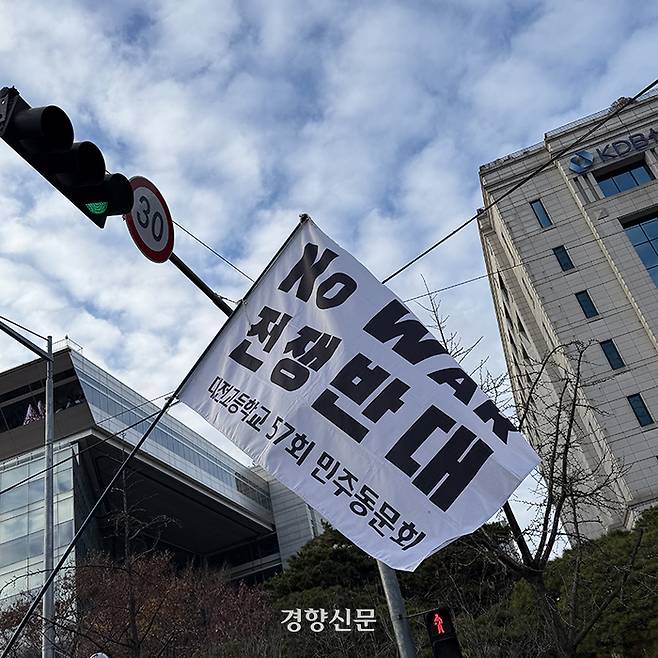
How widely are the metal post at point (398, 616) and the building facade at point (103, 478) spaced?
24036mm

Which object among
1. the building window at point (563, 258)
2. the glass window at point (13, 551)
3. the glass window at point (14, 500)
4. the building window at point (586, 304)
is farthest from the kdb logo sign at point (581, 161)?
the glass window at point (13, 551)

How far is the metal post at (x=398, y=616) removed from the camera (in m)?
6.25

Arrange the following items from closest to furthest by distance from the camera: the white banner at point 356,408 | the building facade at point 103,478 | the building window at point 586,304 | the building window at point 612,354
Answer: the white banner at point 356,408 → the building window at point 612,354 → the building window at point 586,304 → the building facade at point 103,478

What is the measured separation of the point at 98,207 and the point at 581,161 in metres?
40.9

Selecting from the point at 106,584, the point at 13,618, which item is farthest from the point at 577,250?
the point at 13,618

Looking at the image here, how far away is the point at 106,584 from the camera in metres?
26.3

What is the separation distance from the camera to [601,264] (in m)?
39.3

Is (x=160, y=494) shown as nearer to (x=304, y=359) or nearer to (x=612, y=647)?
(x=612, y=647)

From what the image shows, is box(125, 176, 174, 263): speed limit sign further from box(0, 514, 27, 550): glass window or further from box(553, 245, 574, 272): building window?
box(0, 514, 27, 550): glass window

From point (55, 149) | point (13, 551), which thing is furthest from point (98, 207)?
point (13, 551)

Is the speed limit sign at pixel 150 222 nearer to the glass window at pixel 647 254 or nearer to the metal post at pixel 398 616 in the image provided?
the metal post at pixel 398 616

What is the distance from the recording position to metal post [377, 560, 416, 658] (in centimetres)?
625

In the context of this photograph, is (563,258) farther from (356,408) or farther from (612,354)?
(356,408)

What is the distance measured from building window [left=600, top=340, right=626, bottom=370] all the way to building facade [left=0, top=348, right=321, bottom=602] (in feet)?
75.4
